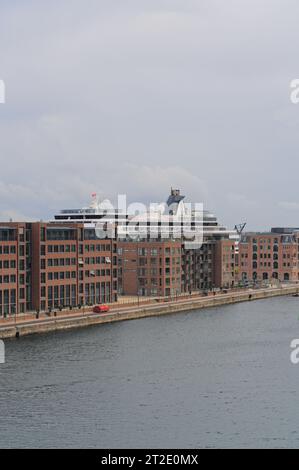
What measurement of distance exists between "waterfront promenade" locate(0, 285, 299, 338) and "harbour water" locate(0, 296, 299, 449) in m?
1.64

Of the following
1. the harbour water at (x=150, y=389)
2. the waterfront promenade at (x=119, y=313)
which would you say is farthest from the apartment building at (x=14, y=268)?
the harbour water at (x=150, y=389)

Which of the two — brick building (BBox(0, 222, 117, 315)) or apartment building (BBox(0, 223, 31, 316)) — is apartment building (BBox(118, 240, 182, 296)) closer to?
brick building (BBox(0, 222, 117, 315))

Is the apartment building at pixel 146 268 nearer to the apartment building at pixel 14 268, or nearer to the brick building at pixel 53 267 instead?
the brick building at pixel 53 267

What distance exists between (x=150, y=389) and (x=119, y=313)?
3046cm

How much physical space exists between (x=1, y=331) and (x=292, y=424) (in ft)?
90.2

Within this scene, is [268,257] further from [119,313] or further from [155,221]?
[119,313]

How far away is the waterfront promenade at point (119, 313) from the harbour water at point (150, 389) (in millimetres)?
1642

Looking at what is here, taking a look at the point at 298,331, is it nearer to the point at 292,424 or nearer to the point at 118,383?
the point at 118,383

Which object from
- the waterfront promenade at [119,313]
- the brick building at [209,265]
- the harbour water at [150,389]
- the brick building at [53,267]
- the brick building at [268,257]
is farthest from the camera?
the brick building at [268,257]

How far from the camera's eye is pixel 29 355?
174 feet

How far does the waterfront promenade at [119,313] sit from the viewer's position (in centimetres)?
6319

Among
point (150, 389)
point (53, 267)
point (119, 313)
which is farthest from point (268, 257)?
point (150, 389)

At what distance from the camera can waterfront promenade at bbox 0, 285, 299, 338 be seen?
6319cm
